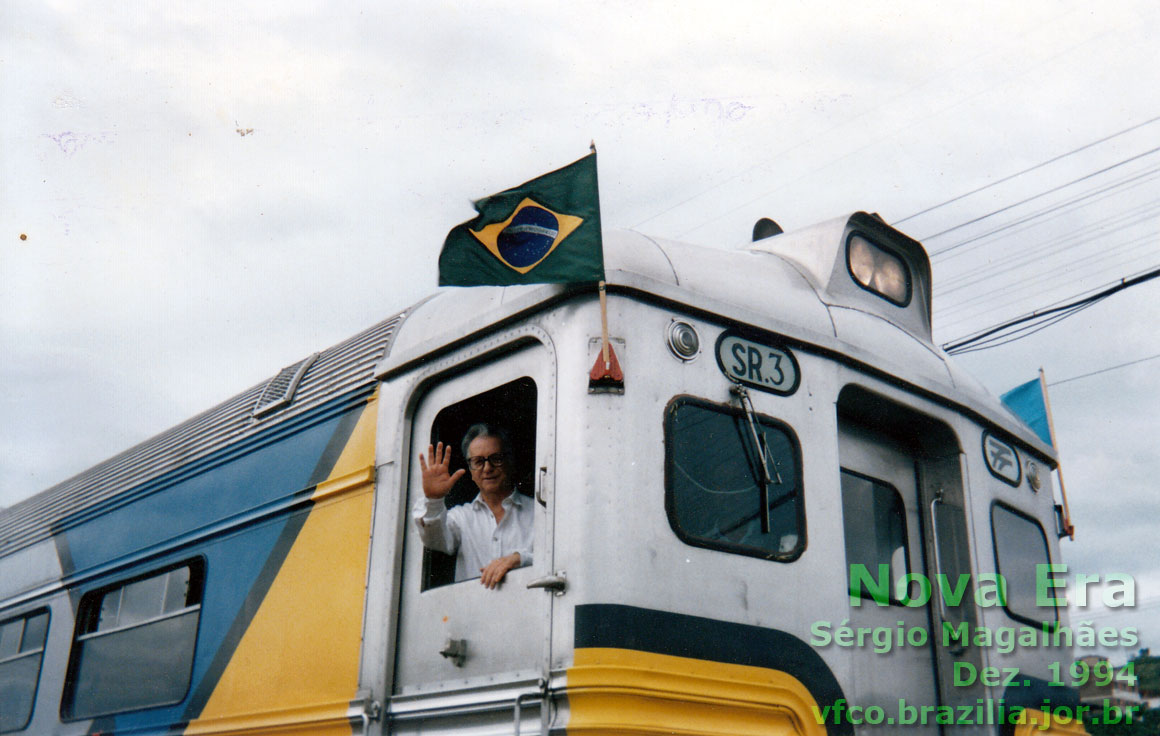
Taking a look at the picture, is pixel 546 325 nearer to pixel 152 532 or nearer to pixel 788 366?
pixel 788 366

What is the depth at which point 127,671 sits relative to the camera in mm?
5895

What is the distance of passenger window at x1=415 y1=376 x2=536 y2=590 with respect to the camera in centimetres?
428

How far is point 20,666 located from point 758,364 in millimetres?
5200

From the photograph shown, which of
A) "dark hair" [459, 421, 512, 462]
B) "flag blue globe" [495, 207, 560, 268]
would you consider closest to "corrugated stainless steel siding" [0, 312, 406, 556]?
"dark hair" [459, 421, 512, 462]

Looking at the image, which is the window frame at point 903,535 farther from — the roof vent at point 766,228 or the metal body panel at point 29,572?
the metal body panel at point 29,572

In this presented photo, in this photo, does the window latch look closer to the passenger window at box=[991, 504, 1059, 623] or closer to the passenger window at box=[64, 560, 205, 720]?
the passenger window at box=[991, 504, 1059, 623]

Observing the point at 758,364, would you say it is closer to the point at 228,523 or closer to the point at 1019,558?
the point at 1019,558

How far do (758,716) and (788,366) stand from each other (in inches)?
51.3

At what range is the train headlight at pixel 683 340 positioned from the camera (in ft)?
12.9

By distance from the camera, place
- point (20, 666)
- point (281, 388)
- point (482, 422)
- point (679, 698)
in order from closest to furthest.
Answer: point (679, 698) → point (482, 422) → point (281, 388) → point (20, 666)

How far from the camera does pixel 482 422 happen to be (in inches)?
177

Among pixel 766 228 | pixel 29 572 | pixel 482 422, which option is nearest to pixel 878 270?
pixel 766 228

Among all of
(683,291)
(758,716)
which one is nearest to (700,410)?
(683,291)

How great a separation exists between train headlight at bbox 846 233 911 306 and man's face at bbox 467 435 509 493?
5.91 feet
